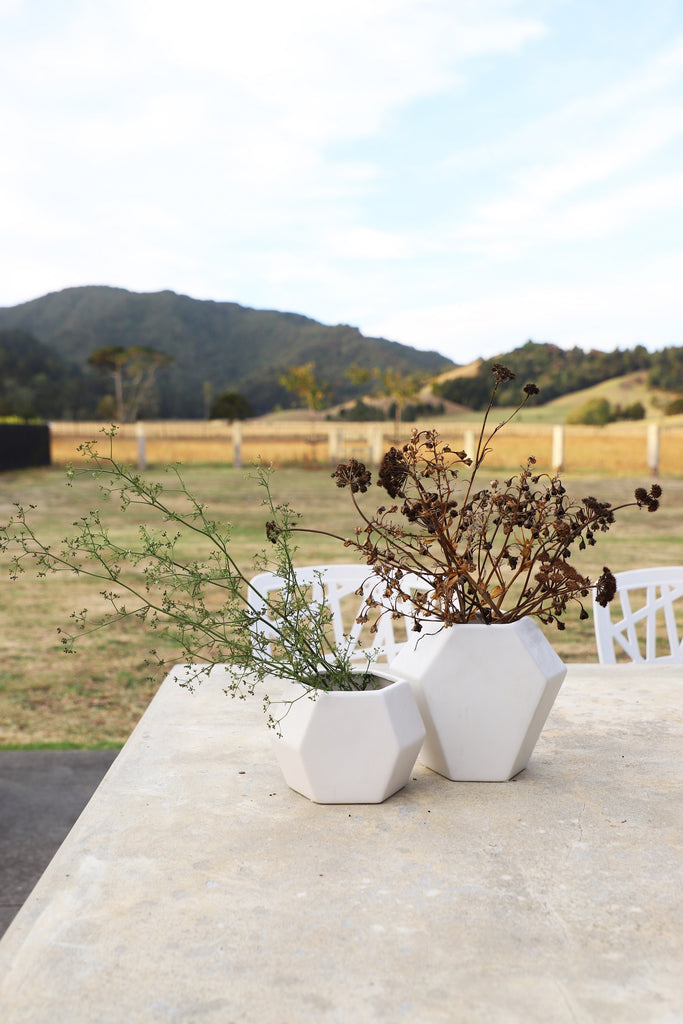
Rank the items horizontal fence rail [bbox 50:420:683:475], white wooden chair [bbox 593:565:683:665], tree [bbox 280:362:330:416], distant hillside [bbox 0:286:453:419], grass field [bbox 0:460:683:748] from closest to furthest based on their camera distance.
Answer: white wooden chair [bbox 593:565:683:665] < grass field [bbox 0:460:683:748] < horizontal fence rail [bbox 50:420:683:475] < tree [bbox 280:362:330:416] < distant hillside [bbox 0:286:453:419]

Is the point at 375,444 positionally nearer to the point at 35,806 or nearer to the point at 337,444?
the point at 337,444

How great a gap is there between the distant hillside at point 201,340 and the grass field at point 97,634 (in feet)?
169

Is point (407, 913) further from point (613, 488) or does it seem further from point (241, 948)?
point (613, 488)

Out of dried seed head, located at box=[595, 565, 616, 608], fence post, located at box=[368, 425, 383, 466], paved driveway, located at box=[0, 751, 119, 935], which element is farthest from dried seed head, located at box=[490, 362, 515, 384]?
fence post, located at box=[368, 425, 383, 466]

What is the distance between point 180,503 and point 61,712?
308 inches

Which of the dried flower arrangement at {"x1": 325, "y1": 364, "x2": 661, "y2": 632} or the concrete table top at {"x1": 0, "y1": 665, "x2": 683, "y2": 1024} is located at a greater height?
the dried flower arrangement at {"x1": 325, "y1": 364, "x2": 661, "y2": 632}

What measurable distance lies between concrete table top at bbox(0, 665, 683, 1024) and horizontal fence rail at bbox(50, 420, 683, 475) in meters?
17.6

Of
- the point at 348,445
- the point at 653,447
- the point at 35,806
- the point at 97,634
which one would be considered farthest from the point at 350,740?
the point at 348,445

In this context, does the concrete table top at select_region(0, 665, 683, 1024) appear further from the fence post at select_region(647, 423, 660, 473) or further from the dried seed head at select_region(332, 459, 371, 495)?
the fence post at select_region(647, 423, 660, 473)

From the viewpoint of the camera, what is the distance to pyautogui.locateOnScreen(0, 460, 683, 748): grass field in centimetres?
350

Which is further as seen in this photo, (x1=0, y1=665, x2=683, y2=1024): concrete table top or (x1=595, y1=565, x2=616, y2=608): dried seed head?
(x1=595, y1=565, x2=616, y2=608): dried seed head

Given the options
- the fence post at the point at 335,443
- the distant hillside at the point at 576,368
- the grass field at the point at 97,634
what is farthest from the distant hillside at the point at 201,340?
the grass field at the point at 97,634

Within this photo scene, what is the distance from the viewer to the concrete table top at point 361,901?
0.65 meters

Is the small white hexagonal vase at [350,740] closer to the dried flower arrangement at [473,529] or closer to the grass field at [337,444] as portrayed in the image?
the dried flower arrangement at [473,529]
